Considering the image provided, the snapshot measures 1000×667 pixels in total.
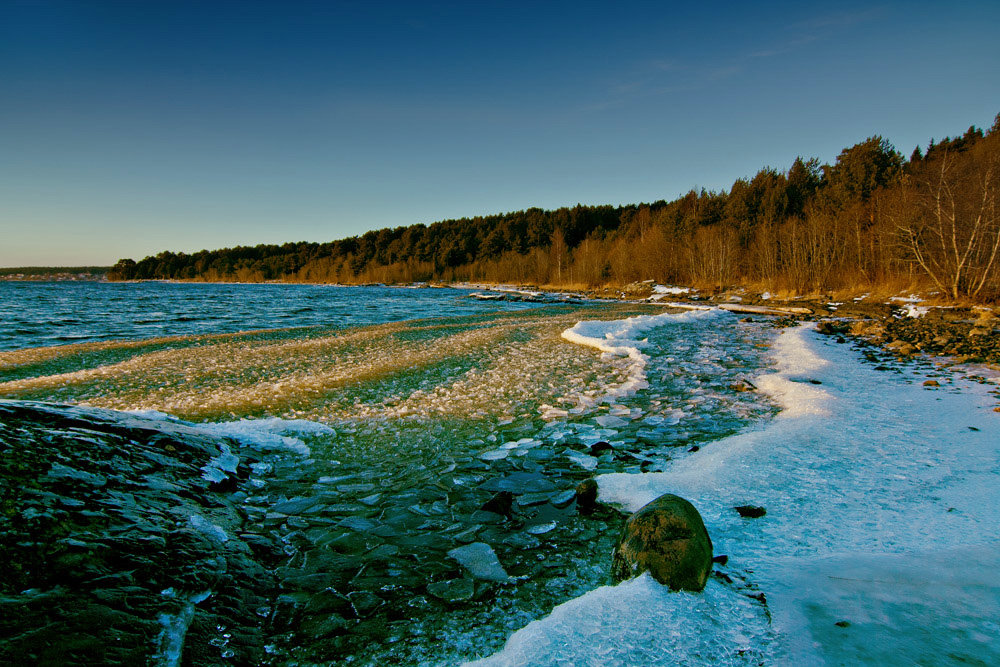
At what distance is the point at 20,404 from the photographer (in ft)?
14.6

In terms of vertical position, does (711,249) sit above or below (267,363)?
above

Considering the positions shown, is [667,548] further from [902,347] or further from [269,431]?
[902,347]

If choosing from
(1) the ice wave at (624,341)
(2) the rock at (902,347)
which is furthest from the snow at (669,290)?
(2) the rock at (902,347)

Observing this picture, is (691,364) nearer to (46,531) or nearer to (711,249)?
(46,531)

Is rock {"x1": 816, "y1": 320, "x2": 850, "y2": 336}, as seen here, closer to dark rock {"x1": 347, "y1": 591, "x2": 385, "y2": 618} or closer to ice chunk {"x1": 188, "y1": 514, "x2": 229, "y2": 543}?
dark rock {"x1": 347, "y1": 591, "x2": 385, "y2": 618}

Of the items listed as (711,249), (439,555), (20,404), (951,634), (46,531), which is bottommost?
(439,555)

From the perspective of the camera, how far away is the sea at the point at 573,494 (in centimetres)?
226

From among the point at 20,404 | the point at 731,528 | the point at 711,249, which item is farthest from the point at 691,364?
the point at 711,249

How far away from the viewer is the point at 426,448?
521 centimetres

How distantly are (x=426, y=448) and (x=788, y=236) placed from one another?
44.4 m

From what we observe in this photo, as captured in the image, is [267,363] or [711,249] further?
[711,249]

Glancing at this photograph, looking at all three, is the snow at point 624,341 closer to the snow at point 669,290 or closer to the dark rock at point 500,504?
the dark rock at point 500,504

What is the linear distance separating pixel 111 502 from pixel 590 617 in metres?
3.31

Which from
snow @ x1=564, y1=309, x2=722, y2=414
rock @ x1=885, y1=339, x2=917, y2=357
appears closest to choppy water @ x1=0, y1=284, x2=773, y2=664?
snow @ x1=564, y1=309, x2=722, y2=414
